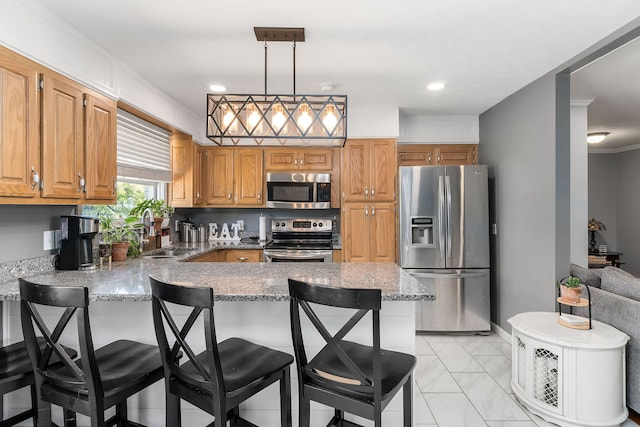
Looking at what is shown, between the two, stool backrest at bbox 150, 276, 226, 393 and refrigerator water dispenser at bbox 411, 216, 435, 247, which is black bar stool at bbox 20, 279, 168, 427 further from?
refrigerator water dispenser at bbox 411, 216, 435, 247

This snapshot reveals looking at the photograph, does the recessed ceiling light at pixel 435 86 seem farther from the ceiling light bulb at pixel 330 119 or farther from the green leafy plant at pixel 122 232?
the green leafy plant at pixel 122 232

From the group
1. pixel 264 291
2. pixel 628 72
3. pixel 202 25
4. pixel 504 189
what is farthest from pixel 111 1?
pixel 628 72

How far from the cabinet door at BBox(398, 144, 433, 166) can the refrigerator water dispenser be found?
88 cm

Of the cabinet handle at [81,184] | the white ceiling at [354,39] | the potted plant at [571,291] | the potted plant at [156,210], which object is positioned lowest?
the potted plant at [571,291]

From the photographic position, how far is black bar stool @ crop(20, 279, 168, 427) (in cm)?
134

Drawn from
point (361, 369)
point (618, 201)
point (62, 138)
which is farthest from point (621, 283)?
point (618, 201)

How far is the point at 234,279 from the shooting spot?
6.48 feet

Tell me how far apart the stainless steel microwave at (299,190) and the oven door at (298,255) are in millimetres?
516

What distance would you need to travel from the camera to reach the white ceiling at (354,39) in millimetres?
1984

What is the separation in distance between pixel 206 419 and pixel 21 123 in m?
1.82

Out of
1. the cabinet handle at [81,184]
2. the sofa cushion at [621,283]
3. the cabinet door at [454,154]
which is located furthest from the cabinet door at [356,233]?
the cabinet handle at [81,184]

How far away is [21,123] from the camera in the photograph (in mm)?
1809

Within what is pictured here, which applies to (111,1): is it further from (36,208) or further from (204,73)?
(36,208)

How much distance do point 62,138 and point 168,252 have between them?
1.61m
